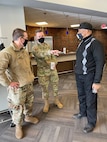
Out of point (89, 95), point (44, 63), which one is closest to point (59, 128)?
point (89, 95)

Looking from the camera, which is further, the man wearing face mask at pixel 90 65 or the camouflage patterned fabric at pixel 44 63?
the camouflage patterned fabric at pixel 44 63

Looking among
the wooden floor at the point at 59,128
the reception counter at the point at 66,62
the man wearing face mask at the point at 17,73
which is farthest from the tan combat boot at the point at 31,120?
the reception counter at the point at 66,62

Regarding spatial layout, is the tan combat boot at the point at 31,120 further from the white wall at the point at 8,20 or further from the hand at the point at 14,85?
the white wall at the point at 8,20

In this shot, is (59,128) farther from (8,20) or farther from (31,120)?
(8,20)

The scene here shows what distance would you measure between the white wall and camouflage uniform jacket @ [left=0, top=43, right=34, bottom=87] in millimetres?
1037

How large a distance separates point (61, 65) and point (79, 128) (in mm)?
3905

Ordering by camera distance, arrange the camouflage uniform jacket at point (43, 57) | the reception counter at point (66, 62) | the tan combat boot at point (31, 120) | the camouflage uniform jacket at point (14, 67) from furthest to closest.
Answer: the reception counter at point (66, 62) → the camouflage uniform jacket at point (43, 57) → the tan combat boot at point (31, 120) → the camouflage uniform jacket at point (14, 67)

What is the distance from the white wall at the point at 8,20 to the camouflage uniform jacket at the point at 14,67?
40.8 inches

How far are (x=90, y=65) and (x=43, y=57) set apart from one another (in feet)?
3.07

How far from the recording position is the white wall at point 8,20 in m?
2.97

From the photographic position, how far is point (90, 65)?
2.02 metres

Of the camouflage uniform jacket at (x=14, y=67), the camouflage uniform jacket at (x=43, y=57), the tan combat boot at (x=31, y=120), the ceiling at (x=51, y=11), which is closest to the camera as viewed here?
the camouflage uniform jacket at (x=14, y=67)

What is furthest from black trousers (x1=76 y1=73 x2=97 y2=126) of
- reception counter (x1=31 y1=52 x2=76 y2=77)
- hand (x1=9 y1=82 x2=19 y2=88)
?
reception counter (x1=31 y1=52 x2=76 y2=77)

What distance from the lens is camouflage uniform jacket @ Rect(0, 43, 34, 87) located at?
6.14 feet
